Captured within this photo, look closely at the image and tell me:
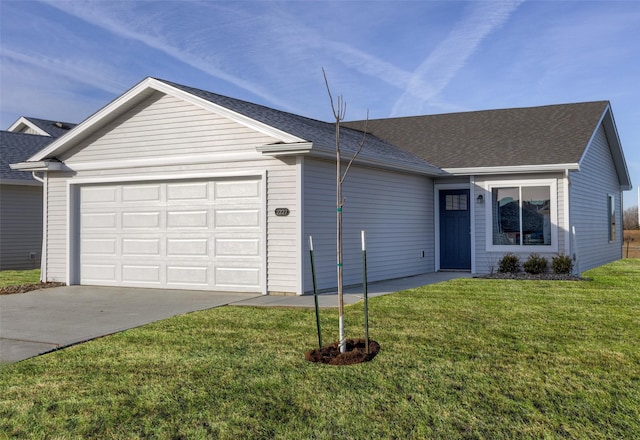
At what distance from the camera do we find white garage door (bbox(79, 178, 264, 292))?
1092 cm

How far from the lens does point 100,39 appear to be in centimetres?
1538

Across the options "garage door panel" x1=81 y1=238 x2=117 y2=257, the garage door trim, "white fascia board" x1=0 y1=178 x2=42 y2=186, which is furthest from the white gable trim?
"white fascia board" x1=0 y1=178 x2=42 y2=186

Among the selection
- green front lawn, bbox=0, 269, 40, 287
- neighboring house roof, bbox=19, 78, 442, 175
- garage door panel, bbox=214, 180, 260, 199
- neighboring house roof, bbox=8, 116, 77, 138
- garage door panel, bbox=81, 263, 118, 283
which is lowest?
green front lawn, bbox=0, 269, 40, 287

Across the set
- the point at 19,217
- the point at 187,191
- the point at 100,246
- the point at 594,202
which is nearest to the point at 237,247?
the point at 187,191

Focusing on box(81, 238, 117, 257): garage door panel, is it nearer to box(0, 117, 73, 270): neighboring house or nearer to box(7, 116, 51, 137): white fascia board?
box(0, 117, 73, 270): neighboring house

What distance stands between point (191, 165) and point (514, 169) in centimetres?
776

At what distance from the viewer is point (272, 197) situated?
10531mm

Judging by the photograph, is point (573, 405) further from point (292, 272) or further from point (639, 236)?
point (639, 236)

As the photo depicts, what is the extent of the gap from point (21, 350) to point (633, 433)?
6.21m

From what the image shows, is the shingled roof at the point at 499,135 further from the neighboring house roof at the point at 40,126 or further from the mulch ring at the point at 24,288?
the neighboring house roof at the point at 40,126

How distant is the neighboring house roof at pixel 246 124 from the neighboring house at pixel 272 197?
0.04m

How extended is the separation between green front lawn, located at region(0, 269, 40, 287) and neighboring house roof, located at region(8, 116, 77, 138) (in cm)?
1047

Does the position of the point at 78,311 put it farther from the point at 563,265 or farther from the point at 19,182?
the point at 563,265

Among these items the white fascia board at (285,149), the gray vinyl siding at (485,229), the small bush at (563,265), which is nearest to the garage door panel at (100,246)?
the white fascia board at (285,149)
